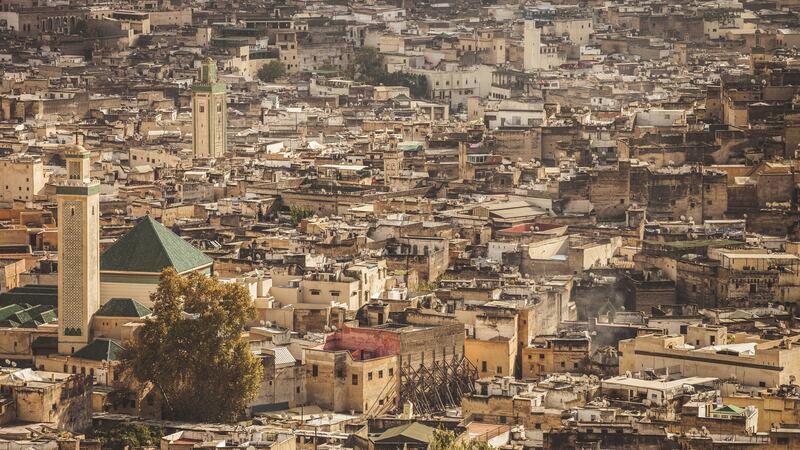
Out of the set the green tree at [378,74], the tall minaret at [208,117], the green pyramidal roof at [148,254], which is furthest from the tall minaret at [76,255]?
the green tree at [378,74]

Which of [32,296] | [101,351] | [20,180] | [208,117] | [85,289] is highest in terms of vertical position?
[208,117]

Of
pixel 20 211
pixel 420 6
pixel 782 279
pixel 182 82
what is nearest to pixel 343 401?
pixel 782 279

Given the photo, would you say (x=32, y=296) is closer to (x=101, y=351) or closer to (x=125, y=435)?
(x=101, y=351)

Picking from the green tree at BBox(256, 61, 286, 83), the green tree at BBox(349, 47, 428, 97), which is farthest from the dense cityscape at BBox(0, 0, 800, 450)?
the green tree at BBox(256, 61, 286, 83)

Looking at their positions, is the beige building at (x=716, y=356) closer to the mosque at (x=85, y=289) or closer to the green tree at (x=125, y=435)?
the mosque at (x=85, y=289)

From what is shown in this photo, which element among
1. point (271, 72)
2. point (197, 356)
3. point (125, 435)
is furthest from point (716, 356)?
point (271, 72)

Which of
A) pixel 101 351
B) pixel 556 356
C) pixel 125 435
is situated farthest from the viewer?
pixel 556 356

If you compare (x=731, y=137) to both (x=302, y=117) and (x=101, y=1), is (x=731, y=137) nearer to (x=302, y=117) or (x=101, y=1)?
(x=302, y=117)

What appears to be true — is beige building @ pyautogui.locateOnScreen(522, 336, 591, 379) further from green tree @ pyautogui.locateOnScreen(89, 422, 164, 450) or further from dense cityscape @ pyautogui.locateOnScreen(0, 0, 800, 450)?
green tree @ pyautogui.locateOnScreen(89, 422, 164, 450)
